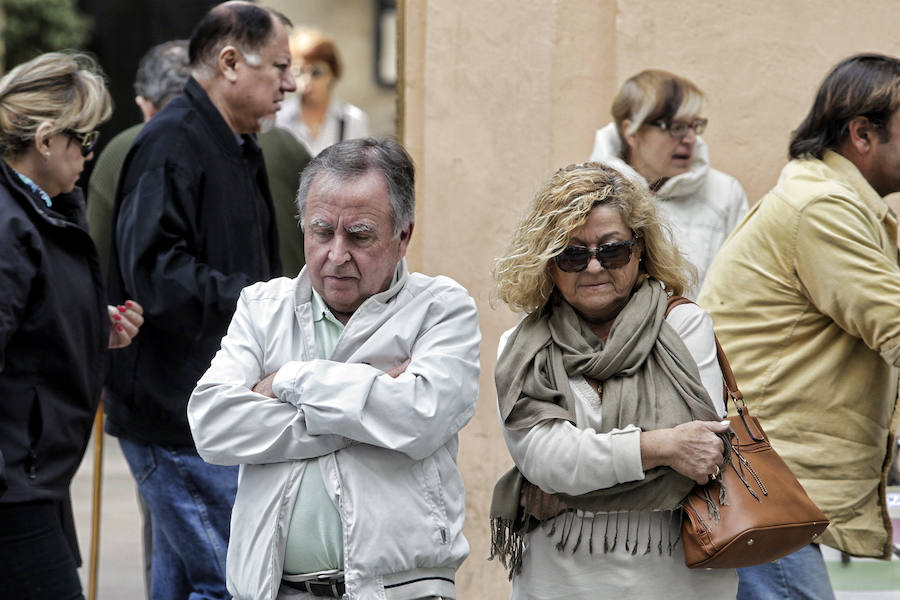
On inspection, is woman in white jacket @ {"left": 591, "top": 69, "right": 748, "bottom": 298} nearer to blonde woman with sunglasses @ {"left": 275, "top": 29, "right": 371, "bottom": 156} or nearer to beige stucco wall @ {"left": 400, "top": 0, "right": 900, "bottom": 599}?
beige stucco wall @ {"left": 400, "top": 0, "right": 900, "bottom": 599}

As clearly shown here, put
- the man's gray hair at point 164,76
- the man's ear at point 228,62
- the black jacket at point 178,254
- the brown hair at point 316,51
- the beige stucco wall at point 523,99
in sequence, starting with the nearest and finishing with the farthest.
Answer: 1. the black jacket at point 178,254
2. the man's ear at point 228,62
3. the beige stucco wall at point 523,99
4. the man's gray hair at point 164,76
5. the brown hair at point 316,51

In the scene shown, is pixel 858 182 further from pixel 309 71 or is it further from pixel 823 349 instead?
pixel 309 71

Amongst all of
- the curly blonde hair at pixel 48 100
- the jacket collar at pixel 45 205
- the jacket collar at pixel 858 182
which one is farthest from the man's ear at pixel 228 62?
the jacket collar at pixel 858 182

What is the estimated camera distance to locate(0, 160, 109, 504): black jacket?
3879mm

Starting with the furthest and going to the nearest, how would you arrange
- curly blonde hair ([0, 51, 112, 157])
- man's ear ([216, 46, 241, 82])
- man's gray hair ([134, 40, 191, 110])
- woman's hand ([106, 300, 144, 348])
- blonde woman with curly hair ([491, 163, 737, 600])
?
man's gray hair ([134, 40, 191, 110])
man's ear ([216, 46, 241, 82])
woman's hand ([106, 300, 144, 348])
curly blonde hair ([0, 51, 112, 157])
blonde woman with curly hair ([491, 163, 737, 600])

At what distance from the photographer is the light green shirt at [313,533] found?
3.22 metres

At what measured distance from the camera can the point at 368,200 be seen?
3.39 meters

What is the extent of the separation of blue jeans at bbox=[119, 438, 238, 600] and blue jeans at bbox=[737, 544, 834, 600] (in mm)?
1752

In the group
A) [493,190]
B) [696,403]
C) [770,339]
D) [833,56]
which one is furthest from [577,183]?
[833,56]

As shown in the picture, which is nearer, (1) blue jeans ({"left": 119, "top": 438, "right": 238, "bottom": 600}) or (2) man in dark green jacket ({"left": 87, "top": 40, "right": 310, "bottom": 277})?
(1) blue jeans ({"left": 119, "top": 438, "right": 238, "bottom": 600})

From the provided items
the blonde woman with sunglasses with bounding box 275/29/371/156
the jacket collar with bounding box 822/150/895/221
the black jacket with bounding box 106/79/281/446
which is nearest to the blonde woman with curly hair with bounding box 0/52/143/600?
the black jacket with bounding box 106/79/281/446

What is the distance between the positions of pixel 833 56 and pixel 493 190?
1512 mm

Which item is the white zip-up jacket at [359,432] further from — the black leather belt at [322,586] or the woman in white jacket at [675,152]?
the woman in white jacket at [675,152]

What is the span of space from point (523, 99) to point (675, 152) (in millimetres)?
782
